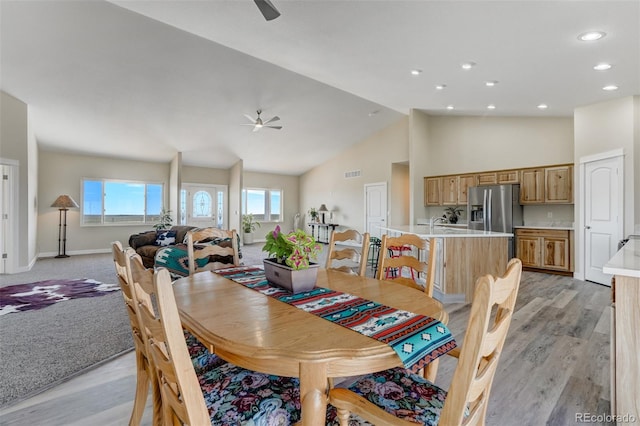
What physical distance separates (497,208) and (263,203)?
7209 millimetres

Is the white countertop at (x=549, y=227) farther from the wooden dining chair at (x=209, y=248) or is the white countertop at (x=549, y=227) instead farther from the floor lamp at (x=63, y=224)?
the floor lamp at (x=63, y=224)

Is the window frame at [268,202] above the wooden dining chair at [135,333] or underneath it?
above

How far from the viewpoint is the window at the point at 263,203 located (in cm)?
1043

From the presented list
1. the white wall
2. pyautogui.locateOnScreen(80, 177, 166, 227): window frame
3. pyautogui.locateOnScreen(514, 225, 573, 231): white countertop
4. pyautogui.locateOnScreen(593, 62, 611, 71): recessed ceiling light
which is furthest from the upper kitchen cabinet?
pyautogui.locateOnScreen(80, 177, 166, 227): window frame

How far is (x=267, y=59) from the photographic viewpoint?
4.88 m

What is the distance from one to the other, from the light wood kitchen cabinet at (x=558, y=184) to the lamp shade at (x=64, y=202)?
10129 millimetres

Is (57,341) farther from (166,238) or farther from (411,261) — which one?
(166,238)

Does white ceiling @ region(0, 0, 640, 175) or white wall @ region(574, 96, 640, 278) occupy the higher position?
white ceiling @ region(0, 0, 640, 175)

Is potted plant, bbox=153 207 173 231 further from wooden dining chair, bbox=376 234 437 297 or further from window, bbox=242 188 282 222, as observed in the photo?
wooden dining chair, bbox=376 234 437 297

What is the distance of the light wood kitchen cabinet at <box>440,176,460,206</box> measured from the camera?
690 centimetres

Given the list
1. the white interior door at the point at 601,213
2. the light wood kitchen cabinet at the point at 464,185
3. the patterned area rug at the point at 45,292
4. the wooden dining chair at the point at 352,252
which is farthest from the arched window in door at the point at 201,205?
the white interior door at the point at 601,213

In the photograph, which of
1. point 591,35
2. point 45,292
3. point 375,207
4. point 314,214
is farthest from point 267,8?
point 314,214

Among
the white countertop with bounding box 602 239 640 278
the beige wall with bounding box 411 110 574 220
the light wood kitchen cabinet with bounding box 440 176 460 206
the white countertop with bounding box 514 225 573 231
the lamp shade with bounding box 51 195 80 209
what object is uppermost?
the beige wall with bounding box 411 110 574 220

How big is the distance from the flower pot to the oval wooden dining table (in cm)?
13
